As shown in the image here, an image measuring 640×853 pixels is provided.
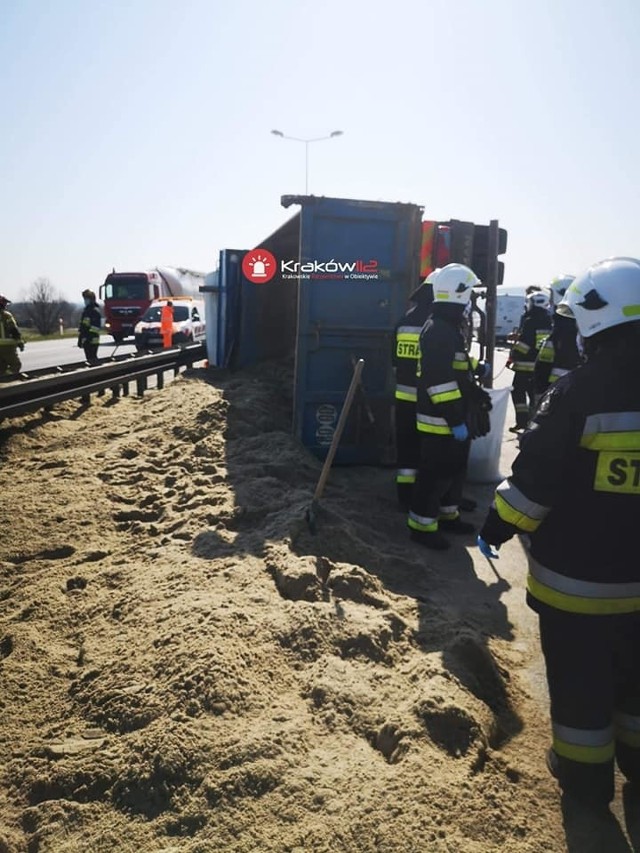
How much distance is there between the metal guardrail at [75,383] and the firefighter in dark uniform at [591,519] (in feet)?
18.2

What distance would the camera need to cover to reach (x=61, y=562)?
4.22 meters

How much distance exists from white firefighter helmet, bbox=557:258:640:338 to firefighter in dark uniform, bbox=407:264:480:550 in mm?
2366

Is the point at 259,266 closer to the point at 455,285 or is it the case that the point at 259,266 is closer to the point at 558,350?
the point at 558,350

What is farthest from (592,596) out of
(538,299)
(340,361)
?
(538,299)

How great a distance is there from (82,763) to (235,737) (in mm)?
564

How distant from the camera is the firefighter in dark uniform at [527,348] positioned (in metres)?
9.58

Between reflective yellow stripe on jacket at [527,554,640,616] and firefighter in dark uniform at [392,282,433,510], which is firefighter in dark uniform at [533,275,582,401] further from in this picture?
reflective yellow stripe on jacket at [527,554,640,616]

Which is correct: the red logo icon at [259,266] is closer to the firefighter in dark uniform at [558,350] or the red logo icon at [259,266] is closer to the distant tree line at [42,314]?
the firefighter in dark uniform at [558,350]

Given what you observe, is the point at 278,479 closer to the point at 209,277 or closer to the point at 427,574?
the point at 427,574

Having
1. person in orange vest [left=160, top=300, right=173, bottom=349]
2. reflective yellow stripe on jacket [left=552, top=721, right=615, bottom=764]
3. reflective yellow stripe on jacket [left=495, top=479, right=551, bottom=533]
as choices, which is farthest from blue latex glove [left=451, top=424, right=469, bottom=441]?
person in orange vest [left=160, top=300, right=173, bottom=349]

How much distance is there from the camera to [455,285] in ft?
16.3

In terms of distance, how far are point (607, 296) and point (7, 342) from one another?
945cm

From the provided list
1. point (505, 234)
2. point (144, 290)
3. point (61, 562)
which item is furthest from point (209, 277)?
point (144, 290)

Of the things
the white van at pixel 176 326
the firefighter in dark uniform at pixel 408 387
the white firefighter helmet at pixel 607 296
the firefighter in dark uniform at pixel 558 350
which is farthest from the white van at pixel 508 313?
the white firefighter helmet at pixel 607 296
